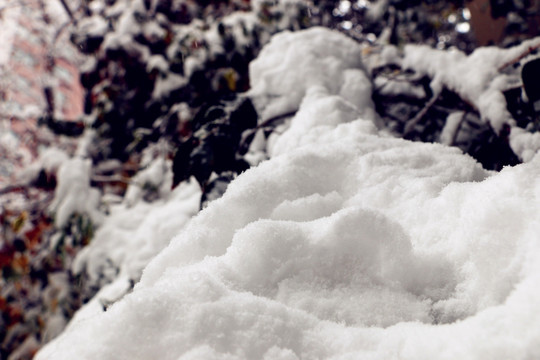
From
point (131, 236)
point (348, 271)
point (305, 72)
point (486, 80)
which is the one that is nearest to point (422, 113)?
point (486, 80)

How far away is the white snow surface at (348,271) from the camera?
37cm

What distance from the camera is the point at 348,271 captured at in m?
0.50

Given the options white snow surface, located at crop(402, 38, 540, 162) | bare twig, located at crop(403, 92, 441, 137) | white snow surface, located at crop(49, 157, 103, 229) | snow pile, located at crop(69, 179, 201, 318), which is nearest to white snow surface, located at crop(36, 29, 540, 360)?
white snow surface, located at crop(402, 38, 540, 162)

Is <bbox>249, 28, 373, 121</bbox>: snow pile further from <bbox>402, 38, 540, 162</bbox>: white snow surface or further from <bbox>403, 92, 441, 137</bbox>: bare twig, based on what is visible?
<bbox>402, 38, 540, 162</bbox>: white snow surface

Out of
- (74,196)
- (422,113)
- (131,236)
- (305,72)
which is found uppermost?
(305,72)

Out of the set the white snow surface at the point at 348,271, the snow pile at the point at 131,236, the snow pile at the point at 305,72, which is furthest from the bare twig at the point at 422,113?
the snow pile at the point at 131,236

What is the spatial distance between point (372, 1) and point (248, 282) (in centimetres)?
311

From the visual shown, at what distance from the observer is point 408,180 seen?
646 millimetres

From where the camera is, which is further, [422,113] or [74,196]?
[74,196]

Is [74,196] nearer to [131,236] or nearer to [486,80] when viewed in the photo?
[131,236]

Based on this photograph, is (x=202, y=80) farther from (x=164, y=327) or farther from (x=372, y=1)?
(x=164, y=327)

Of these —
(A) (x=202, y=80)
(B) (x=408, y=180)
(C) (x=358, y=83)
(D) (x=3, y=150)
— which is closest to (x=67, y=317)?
(A) (x=202, y=80)

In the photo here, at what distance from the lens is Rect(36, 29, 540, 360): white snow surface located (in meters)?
0.37

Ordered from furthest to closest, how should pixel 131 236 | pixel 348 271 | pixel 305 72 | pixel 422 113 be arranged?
1. pixel 131 236
2. pixel 305 72
3. pixel 422 113
4. pixel 348 271
